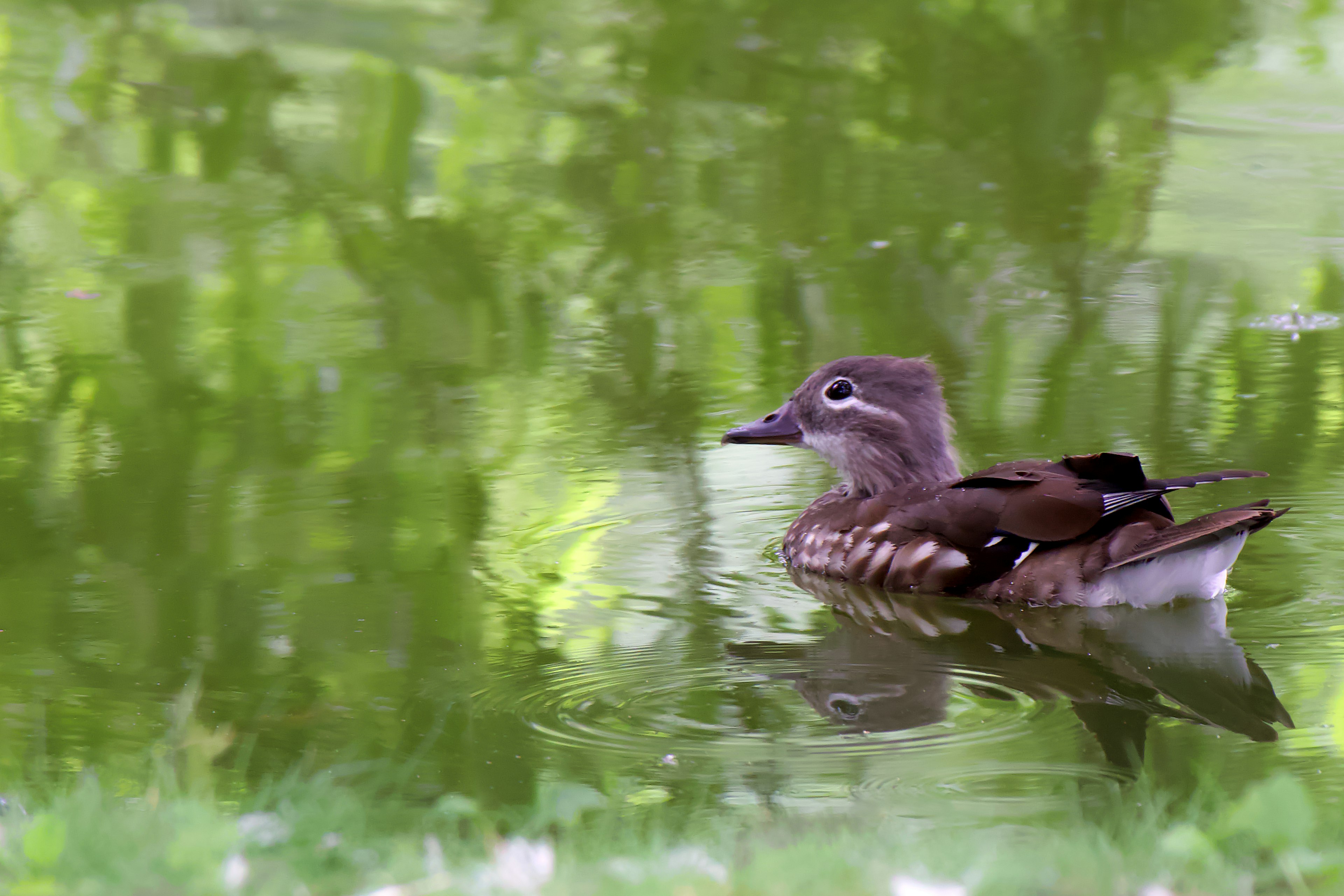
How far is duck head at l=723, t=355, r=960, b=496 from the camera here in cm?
659

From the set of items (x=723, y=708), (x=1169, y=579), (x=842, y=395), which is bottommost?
(x=723, y=708)

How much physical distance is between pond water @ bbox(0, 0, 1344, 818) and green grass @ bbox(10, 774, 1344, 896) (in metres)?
0.30

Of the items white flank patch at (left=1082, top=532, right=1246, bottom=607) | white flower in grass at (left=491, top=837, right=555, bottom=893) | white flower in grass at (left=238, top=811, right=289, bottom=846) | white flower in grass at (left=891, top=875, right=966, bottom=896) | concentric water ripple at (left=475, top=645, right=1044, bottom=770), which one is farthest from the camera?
white flank patch at (left=1082, top=532, right=1246, bottom=607)

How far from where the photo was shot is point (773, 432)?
6730 millimetres

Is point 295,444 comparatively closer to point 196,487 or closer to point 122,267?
point 196,487

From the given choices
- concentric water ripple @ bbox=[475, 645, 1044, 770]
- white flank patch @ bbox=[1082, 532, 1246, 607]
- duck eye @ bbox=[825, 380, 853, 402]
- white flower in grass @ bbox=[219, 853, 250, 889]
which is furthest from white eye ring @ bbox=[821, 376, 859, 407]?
white flower in grass @ bbox=[219, 853, 250, 889]

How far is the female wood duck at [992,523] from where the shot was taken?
17.5ft

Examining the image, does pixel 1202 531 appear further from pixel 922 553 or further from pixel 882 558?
pixel 882 558

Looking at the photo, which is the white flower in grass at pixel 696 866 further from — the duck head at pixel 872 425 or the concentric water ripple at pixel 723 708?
the duck head at pixel 872 425

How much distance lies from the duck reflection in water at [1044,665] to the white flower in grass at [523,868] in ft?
4.98

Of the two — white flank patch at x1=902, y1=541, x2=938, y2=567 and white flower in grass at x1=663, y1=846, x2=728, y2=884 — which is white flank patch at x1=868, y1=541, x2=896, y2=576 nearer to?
white flank patch at x1=902, y1=541, x2=938, y2=567

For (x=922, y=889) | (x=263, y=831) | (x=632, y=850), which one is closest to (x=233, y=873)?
(x=263, y=831)

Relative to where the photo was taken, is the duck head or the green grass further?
the duck head

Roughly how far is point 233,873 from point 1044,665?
2.74 meters
